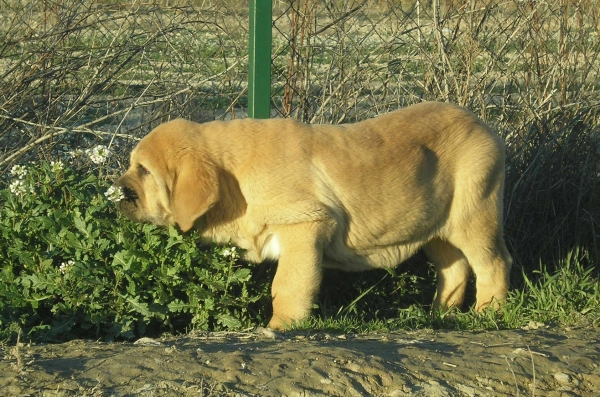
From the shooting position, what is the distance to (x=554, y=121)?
23.4 ft

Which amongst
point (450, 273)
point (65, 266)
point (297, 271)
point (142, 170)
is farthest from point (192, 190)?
point (450, 273)

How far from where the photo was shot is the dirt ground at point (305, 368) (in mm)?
3709

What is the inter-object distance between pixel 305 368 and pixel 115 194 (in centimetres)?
185

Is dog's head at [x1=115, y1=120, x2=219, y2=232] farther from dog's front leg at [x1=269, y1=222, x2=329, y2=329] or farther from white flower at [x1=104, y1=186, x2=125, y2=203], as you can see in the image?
dog's front leg at [x1=269, y1=222, x2=329, y2=329]

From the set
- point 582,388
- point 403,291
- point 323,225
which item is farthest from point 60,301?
point 582,388

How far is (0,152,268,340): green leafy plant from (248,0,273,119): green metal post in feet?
4.20

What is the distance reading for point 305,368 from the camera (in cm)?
395

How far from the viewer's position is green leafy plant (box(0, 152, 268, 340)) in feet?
17.1

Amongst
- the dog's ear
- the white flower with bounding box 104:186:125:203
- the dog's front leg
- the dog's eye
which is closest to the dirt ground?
the dog's front leg

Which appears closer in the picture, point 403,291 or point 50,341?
point 50,341

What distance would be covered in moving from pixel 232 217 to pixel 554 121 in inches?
124

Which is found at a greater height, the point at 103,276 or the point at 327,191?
the point at 327,191

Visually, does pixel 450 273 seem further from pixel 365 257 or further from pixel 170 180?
pixel 170 180

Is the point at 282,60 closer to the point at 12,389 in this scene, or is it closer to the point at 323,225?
the point at 323,225
